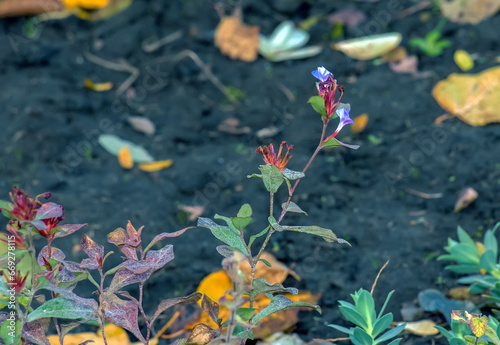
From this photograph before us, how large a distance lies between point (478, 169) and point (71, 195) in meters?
1.53

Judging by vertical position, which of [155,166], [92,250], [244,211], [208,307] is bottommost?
[155,166]

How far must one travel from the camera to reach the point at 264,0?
3.00 meters

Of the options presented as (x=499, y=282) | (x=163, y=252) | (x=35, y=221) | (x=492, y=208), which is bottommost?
(x=492, y=208)

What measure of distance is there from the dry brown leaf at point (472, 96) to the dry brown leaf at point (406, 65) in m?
0.17

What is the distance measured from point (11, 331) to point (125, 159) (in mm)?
1226

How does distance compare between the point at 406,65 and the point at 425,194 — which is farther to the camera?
the point at 406,65

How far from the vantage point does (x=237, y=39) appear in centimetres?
280

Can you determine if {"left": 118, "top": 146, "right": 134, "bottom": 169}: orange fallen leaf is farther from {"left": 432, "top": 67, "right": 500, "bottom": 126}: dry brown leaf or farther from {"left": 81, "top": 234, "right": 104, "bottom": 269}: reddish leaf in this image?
{"left": 432, "top": 67, "right": 500, "bottom": 126}: dry brown leaf

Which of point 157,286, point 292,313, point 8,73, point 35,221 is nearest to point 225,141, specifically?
point 157,286

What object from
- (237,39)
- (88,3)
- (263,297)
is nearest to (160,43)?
(237,39)

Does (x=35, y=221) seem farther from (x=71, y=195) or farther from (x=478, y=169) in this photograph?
(x=478, y=169)

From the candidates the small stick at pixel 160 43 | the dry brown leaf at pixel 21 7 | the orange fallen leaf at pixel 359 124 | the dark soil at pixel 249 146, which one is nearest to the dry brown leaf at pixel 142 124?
the dark soil at pixel 249 146

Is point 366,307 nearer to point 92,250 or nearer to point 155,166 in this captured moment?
point 92,250

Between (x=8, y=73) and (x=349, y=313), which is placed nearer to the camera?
(x=349, y=313)
